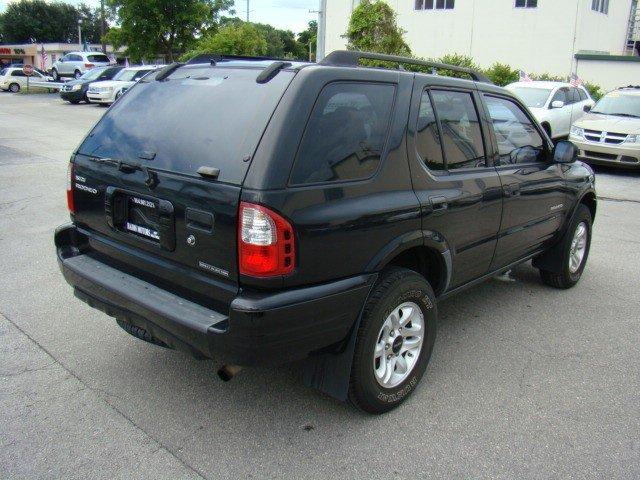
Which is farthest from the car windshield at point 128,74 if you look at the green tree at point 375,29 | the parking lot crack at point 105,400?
the parking lot crack at point 105,400

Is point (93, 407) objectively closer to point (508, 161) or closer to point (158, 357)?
point (158, 357)

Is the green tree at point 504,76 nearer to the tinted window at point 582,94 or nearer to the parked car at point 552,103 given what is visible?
the tinted window at point 582,94

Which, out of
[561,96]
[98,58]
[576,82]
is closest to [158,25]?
[98,58]

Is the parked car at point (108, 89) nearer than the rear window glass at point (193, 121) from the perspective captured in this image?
No

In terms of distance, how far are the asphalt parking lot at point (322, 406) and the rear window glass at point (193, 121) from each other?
4.26 ft

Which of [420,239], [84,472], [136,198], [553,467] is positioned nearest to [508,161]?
[420,239]

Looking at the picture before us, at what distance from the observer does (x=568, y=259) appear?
17.2 feet

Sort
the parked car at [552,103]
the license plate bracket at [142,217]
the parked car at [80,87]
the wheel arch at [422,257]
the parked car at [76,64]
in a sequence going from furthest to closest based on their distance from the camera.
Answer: the parked car at [76,64] < the parked car at [80,87] < the parked car at [552,103] < the wheel arch at [422,257] < the license plate bracket at [142,217]

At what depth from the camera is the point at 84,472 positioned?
2.78 metres

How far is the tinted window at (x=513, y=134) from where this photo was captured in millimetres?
4254

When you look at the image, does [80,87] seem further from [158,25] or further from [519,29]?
[519,29]

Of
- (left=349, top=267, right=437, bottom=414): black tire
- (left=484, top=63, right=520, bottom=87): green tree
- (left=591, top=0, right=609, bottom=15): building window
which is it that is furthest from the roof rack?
(left=591, top=0, right=609, bottom=15): building window

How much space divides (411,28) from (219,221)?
103ft

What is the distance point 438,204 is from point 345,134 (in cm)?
79
